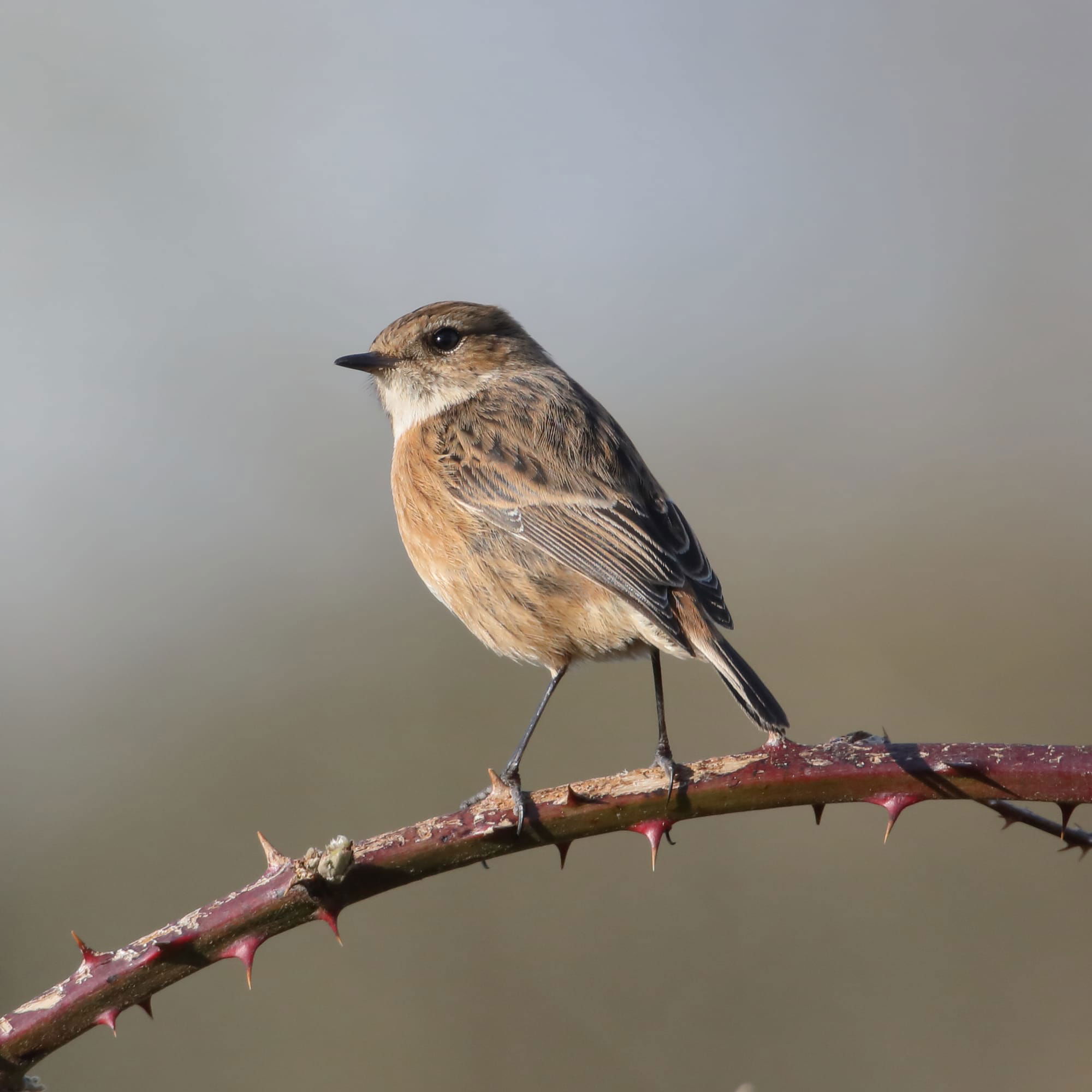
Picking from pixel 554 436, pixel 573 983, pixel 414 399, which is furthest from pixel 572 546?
pixel 573 983

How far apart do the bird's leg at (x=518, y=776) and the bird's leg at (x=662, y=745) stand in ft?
1.02

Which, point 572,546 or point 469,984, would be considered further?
point 469,984

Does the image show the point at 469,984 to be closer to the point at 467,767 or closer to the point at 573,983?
the point at 573,983

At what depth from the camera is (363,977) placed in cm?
610

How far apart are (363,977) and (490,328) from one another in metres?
3.51

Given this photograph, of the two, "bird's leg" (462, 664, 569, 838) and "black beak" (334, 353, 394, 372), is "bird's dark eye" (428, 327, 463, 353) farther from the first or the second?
"bird's leg" (462, 664, 569, 838)

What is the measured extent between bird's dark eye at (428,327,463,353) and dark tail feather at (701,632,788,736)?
2.26m

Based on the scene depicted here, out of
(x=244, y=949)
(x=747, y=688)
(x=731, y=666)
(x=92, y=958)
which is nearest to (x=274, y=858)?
(x=244, y=949)

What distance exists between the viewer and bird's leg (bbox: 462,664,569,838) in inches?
91.3

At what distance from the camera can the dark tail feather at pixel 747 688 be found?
2.90 m

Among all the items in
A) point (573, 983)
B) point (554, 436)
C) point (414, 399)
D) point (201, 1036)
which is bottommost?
point (573, 983)

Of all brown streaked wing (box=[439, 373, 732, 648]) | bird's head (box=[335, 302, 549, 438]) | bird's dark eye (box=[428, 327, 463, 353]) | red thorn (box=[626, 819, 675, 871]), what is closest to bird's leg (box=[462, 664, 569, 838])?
red thorn (box=[626, 819, 675, 871])

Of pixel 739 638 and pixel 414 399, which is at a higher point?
pixel 414 399

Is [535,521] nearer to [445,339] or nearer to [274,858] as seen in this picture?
[445,339]
